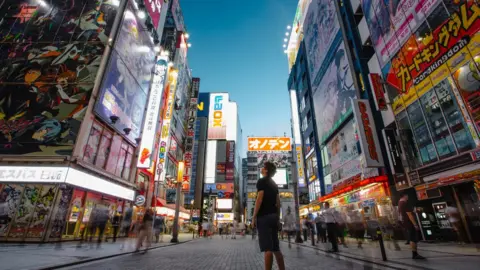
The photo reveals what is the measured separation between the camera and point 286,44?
49.1 m

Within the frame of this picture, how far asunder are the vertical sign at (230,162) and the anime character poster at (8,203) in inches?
2340

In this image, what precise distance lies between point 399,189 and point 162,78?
20961 mm

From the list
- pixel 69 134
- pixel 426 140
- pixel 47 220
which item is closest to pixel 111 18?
pixel 69 134

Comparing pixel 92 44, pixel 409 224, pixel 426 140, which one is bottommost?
pixel 409 224

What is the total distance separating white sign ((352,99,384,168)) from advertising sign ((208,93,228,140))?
63074 mm

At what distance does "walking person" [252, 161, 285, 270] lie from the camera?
10.3ft

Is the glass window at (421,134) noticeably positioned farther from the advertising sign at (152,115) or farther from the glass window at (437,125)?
the advertising sign at (152,115)

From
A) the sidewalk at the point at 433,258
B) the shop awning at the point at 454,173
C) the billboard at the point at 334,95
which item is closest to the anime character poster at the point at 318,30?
the billboard at the point at 334,95

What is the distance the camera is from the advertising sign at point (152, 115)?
19984 millimetres

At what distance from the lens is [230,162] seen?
73750 millimetres

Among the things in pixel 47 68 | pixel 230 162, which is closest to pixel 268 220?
pixel 47 68

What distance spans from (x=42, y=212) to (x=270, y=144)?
205 ft

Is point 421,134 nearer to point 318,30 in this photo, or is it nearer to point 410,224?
point 410,224

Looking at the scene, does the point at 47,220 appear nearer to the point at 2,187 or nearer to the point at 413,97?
the point at 2,187
